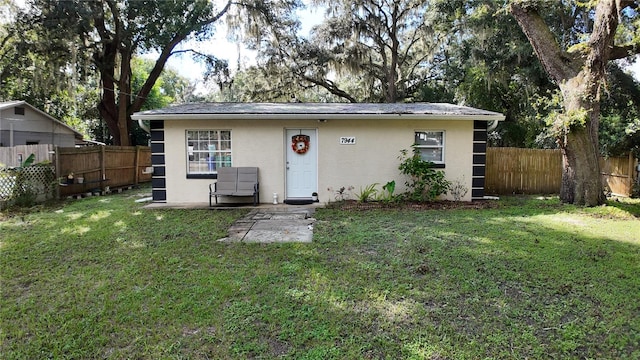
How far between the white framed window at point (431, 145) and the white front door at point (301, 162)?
2518 millimetres

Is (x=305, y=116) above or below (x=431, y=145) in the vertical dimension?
above

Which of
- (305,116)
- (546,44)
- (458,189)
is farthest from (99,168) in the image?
(546,44)

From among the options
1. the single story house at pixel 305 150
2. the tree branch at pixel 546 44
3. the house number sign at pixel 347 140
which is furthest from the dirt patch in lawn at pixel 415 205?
the tree branch at pixel 546 44

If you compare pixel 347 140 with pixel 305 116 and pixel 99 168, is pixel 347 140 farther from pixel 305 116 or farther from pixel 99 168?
pixel 99 168

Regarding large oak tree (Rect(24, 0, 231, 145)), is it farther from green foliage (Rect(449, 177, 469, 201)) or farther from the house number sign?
green foliage (Rect(449, 177, 469, 201))

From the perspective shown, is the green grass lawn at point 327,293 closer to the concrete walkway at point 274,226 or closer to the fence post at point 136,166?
the concrete walkway at point 274,226

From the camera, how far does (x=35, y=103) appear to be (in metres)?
18.9

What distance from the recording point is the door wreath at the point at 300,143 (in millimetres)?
8383

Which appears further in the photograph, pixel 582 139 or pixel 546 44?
pixel 546 44

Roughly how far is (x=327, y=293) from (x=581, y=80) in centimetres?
749

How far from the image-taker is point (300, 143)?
27.5 ft

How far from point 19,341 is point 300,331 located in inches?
82.1

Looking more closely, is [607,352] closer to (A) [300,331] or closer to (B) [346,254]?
(A) [300,331]

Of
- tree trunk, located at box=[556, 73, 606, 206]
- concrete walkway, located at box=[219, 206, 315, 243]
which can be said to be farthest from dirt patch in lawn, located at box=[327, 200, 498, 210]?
tree trunk, located at box=[556, 73, 606, 206]
